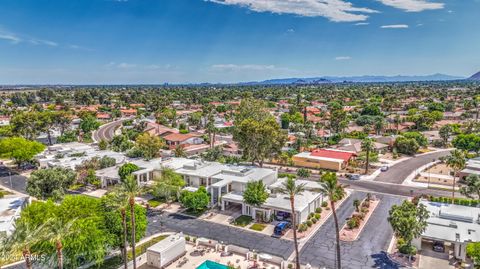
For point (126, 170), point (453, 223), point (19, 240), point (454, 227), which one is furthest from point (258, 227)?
point (19, 240)

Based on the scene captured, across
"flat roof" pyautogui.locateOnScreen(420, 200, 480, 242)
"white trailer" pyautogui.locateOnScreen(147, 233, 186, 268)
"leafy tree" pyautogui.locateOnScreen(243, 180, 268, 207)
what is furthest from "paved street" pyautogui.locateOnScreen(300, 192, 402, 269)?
"white trailer" pyautogui.locateOnScreen(147, 233, 186, 268)

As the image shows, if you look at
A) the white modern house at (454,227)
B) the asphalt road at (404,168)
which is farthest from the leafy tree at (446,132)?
the white modern house at (454,227)

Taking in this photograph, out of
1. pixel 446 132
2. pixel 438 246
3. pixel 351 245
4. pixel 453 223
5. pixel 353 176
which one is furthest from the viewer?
pixel 446 132

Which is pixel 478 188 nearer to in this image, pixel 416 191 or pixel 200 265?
pixel 416 191

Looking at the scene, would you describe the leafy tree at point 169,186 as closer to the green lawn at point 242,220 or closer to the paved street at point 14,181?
the green lawn at point 242,220

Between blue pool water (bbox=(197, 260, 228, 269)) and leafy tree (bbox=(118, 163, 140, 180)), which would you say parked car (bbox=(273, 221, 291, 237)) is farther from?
leafy tree (bbox=(118, 163, 140, 180))

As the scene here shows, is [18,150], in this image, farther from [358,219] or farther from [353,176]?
[353,176]
